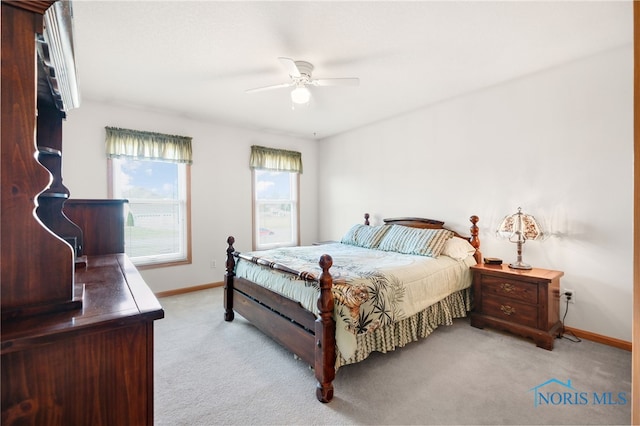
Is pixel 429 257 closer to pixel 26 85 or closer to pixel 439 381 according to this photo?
pixel 439 381

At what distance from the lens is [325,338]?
6.22 feet

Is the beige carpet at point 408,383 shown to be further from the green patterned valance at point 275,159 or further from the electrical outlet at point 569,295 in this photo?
the green patterned valance at point 275,159

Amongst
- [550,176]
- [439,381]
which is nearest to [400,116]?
[550,176]

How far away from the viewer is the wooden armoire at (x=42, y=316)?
74 cm

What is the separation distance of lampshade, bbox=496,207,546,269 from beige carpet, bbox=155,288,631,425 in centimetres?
76

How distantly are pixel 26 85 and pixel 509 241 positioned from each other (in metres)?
3.65

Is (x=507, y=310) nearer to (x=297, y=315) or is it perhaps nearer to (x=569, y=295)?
(x=569, y=295)

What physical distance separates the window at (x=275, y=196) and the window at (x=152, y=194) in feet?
3.50

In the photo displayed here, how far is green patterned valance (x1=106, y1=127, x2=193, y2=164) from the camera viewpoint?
3.60 metres

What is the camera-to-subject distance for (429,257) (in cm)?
302

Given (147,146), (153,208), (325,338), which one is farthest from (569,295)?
(147,146)

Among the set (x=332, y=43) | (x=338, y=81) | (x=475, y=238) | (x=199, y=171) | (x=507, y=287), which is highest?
(x=332, y=43)

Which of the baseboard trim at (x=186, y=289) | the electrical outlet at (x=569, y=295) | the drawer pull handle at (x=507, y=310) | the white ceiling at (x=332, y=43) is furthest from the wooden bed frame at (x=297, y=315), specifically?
the white ceiling at (x=332, y=43)

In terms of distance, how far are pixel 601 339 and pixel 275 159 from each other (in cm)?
442
